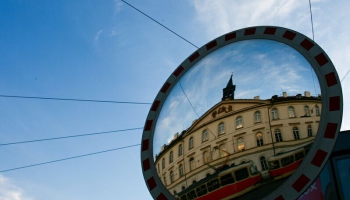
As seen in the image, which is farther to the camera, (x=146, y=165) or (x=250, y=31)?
(x=250, y=31)

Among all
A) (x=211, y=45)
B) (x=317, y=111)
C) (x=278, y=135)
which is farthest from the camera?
(x=211, y=45)

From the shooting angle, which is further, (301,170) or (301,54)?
(301,54)

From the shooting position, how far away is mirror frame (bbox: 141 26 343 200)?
8.25 ft

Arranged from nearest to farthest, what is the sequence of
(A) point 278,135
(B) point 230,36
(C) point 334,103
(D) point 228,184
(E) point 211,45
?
1. (C) point 334,103
2. (A) point 278,135
3. (D) point 228,184
4. (B) point 230,36
5. (E) point 211,45

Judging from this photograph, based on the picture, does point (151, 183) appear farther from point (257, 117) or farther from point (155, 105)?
point (257, 117)

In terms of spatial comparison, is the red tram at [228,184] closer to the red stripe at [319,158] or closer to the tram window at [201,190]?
the tram window at [201,190]

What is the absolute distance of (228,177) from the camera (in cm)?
304

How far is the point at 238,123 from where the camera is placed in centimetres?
321

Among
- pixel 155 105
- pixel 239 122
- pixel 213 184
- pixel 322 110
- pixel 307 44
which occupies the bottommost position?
pixel 213 184

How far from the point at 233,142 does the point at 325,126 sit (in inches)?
33.5

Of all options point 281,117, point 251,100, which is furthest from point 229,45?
point 281,117

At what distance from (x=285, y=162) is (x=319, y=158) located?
314 millimetres

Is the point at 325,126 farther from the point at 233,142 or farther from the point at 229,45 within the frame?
the point at 229,45

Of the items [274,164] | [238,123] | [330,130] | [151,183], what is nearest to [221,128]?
[238,123]
